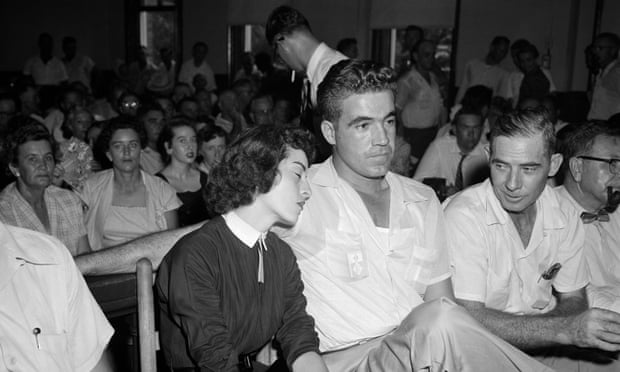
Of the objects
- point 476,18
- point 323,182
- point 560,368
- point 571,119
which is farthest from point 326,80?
point 476,18

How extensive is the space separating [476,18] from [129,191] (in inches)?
241

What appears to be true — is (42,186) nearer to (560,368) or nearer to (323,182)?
(323,182)

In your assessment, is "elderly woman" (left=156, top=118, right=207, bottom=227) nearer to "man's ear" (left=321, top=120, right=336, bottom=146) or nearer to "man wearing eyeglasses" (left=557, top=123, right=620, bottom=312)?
"man's ear" (left=321, top=120, right=336, bottom=146)

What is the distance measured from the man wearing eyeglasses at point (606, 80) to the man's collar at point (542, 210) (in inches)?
154

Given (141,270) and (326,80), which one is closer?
(141,270)

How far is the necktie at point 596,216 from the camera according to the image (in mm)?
2643

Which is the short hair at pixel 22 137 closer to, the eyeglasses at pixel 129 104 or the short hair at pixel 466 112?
the short hair at pixel 466 112

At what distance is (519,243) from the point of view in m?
2.37

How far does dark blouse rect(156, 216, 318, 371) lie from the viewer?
176cm

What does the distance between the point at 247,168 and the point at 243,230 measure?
7.2 inches

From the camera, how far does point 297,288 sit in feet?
6.68

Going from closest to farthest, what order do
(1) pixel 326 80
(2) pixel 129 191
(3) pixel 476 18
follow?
(1) pixel 326 80, (2) pixel 129 191, (3) pixel 476 18

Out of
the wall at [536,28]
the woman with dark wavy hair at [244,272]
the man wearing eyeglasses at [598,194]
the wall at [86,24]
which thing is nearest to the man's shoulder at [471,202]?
the man wearing eyeglasses at [598,194]

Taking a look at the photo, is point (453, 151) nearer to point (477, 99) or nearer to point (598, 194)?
point (477, 99)
